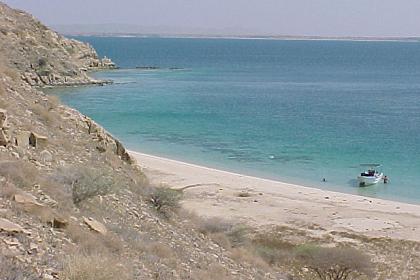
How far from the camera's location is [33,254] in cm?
761

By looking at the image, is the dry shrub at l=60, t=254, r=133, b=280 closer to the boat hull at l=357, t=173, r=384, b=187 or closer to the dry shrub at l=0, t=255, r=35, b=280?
the dry shrub at l=0, t=255, r=35, b=280

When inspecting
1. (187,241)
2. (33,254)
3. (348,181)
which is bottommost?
(348,181)

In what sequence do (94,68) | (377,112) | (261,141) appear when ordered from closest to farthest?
(261,141)
(377,112)
(94,68)

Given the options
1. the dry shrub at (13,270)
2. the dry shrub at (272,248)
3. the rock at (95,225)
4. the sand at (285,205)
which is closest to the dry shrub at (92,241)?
Answer: the rock at (95,225)

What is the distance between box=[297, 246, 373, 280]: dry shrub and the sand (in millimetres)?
4486

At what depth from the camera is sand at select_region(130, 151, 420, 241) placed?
2208 centimetres

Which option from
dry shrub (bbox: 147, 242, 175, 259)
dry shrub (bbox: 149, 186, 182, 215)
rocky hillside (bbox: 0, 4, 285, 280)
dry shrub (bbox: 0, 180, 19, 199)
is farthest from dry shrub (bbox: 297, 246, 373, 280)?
dry shrub (bbox: 0, 180, 19, 199)

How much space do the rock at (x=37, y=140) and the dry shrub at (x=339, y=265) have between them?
7.61 meters

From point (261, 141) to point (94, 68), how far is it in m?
70.9

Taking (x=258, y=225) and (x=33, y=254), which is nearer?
(x=33, y=254)

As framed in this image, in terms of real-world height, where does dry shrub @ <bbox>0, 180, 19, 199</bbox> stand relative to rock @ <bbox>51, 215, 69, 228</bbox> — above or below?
above

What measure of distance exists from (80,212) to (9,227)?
2748mm

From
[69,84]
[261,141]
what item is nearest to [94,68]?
[69,84]

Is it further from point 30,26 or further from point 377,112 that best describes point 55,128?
point 30,26
